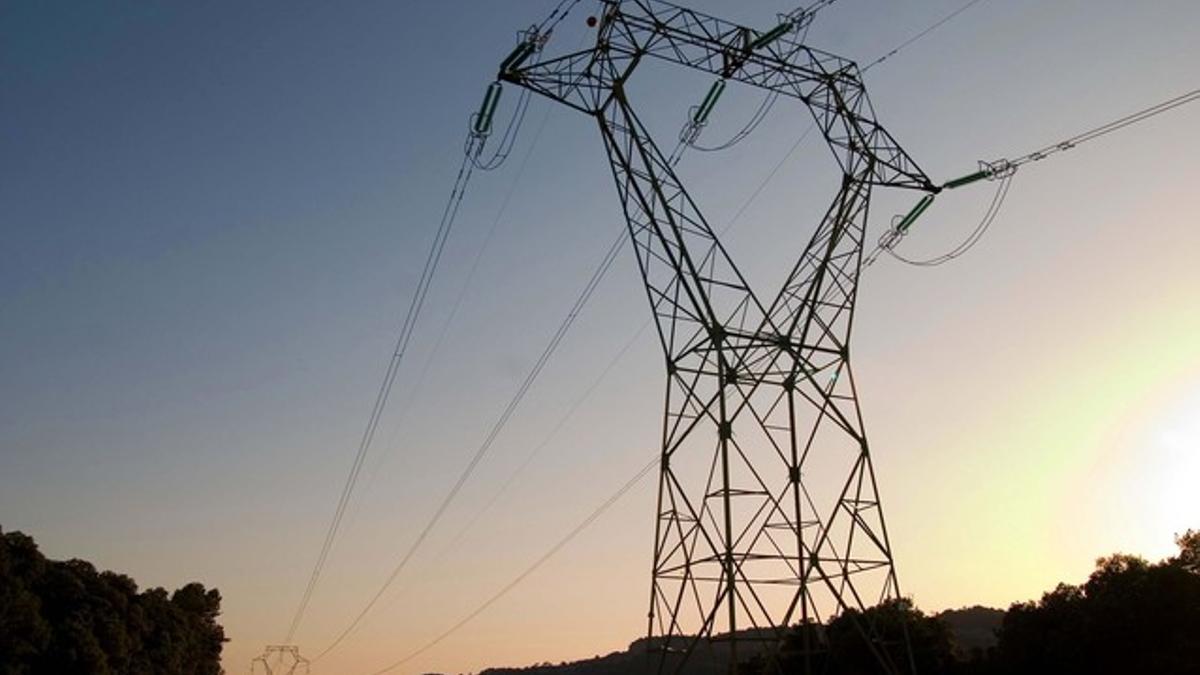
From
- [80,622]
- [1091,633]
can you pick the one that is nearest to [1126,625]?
[1091,633]

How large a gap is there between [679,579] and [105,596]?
134 feet

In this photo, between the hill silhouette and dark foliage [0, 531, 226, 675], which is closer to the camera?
the hill silhouette

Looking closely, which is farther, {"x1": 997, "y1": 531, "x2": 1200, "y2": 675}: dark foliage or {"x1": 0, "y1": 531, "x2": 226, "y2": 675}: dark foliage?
{"x1": 0, "y1": 531, "x2": 226, "y2": 675}: dark foliage

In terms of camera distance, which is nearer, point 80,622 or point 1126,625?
point 1126,625

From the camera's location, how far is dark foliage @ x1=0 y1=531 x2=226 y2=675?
4588cm

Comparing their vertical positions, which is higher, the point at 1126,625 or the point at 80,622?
the point at 80,622

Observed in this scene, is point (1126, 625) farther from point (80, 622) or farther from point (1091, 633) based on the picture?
point (80, 622)

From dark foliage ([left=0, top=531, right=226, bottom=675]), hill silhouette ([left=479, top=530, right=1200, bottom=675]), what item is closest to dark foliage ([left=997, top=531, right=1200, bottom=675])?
hill silhouette ([left=479, top=530, right=1200, bottom=675])

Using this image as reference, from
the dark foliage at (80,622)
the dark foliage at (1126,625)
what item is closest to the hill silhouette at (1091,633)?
the dark foliage at (1126,625)

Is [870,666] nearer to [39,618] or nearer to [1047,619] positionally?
[1047,619]

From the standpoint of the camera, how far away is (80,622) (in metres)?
49.0

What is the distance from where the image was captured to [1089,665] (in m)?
43.5

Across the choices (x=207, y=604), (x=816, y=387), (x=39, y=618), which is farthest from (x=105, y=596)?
(x=816, y=387)

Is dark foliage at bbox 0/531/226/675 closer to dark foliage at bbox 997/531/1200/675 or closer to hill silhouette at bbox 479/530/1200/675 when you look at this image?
hill silhouette at bbox 479/530/1200/675
